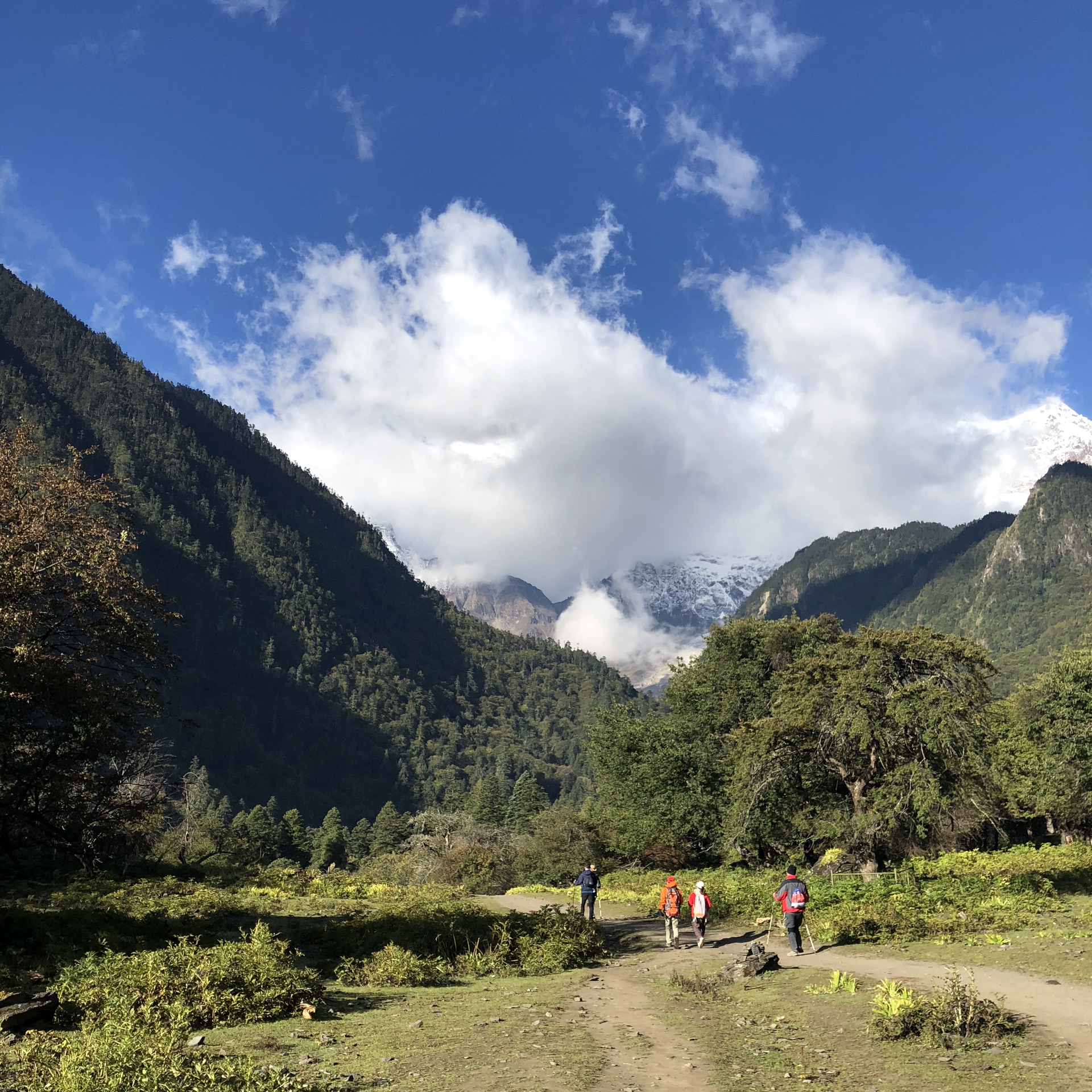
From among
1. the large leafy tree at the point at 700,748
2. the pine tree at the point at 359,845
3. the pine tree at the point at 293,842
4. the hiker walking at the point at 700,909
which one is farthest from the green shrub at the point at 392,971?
the pine tree at the point at 359,845

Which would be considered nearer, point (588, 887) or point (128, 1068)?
point (128, 1068)

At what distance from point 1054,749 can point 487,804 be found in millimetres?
78161

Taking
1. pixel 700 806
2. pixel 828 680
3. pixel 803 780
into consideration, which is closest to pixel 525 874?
pixel 700 806

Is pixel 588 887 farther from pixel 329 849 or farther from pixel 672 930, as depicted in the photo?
pixel 329 849

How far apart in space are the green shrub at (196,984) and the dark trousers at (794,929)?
31.1 feet

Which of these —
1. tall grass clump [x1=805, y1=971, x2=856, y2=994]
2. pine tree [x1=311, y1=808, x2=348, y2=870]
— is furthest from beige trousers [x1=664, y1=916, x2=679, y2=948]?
pine tree [x1=311, y1=808, x2=348, y2=870]

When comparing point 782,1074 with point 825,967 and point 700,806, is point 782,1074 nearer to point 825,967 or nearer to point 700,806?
point 825,967

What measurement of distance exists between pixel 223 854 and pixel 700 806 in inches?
1594

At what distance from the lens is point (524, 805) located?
341ft

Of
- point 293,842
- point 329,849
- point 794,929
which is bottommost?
point 329,849

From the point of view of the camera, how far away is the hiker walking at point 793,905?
15562 mm

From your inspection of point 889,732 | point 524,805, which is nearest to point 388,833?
point 524,805

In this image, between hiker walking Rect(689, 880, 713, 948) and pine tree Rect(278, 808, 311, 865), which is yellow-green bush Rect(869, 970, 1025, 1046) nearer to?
hiker walking Rect(689, 880, 713, 948)

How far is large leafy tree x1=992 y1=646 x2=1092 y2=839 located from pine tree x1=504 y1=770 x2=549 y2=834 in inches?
2116
